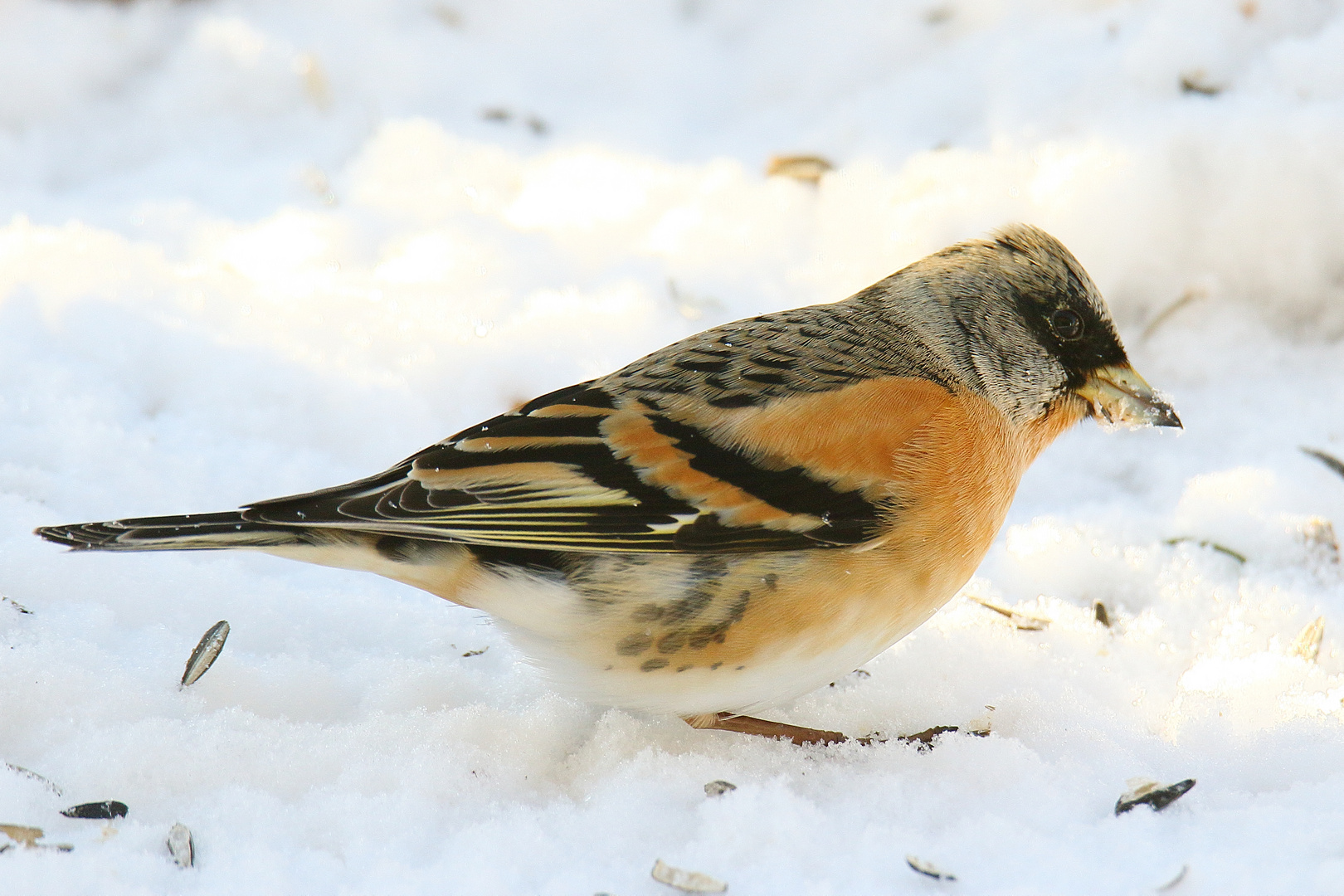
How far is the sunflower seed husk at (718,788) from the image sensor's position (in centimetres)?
225

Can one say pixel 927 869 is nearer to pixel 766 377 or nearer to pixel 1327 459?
pixel 766 377

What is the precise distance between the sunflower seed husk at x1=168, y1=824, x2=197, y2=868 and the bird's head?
1.87 meters

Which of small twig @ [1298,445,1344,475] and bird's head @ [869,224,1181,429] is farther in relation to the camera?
small twig @ [1298,445,1344,475]

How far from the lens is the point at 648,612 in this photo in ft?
7.38

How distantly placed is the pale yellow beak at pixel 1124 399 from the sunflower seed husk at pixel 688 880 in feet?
5.10

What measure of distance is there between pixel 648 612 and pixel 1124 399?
53.6 inches

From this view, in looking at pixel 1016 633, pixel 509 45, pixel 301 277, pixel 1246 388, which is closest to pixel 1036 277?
pixel 1016 633

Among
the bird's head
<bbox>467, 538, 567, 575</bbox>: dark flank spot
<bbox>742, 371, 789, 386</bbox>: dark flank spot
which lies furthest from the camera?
the bird's head

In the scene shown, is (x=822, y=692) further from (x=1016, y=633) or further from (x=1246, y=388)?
(x=1246, y=388)

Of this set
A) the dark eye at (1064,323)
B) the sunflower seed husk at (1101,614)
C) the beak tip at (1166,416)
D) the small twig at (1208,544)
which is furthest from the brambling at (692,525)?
the small twig at (1208,544)

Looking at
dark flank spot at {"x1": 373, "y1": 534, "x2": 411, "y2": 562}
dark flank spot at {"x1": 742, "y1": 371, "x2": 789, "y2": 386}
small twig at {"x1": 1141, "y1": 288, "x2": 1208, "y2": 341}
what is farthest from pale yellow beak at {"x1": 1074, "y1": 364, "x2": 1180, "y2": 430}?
dark flank spot at {"x1": 373, "y1": 534, "x2": 411, "y2": 562}

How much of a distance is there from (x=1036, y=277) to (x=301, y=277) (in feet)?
8.98

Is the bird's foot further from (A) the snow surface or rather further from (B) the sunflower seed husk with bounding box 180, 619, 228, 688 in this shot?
(B) the sunflower seed husk with bounding box 180, 619, 228, 688

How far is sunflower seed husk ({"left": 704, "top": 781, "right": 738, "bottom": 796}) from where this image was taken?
88.4 inches
